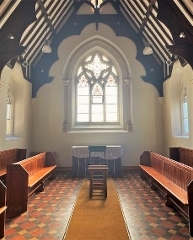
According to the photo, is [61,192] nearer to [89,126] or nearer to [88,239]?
[88,239]

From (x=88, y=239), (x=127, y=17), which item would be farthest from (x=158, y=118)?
(x=88, y=239)

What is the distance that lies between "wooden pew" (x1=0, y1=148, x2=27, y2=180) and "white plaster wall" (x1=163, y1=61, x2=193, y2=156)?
479 centimetres

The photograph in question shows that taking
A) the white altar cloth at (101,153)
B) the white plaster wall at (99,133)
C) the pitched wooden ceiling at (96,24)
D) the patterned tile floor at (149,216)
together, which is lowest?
the patterned tile floor at (149,216)

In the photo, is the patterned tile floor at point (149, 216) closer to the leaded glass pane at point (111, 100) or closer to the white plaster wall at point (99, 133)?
the white plaster wall at point (99, 133)

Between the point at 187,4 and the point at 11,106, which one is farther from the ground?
the point at 187,4

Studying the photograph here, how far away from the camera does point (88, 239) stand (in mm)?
2775

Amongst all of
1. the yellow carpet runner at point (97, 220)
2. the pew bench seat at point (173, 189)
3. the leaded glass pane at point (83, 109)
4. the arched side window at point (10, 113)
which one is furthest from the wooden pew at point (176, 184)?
the arched side window at point (10, 113)

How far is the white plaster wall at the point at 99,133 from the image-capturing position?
7.71 meters

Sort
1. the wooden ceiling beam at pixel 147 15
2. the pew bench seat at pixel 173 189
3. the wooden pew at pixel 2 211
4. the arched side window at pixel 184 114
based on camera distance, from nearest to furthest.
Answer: the wooden pew at pixel 2 211 → the pew bench seat at pixel 173 189 → the wooden ceiling beam at pixel 147 15 → the arched side window at pixel 184 114

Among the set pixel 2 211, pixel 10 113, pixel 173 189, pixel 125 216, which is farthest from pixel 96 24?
pixel 2 211

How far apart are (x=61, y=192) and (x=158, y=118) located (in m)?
4.60

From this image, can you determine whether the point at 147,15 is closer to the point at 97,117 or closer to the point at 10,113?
the point at 97,117

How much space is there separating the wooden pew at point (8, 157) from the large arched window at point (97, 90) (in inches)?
99.9

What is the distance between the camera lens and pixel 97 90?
8.29 m
